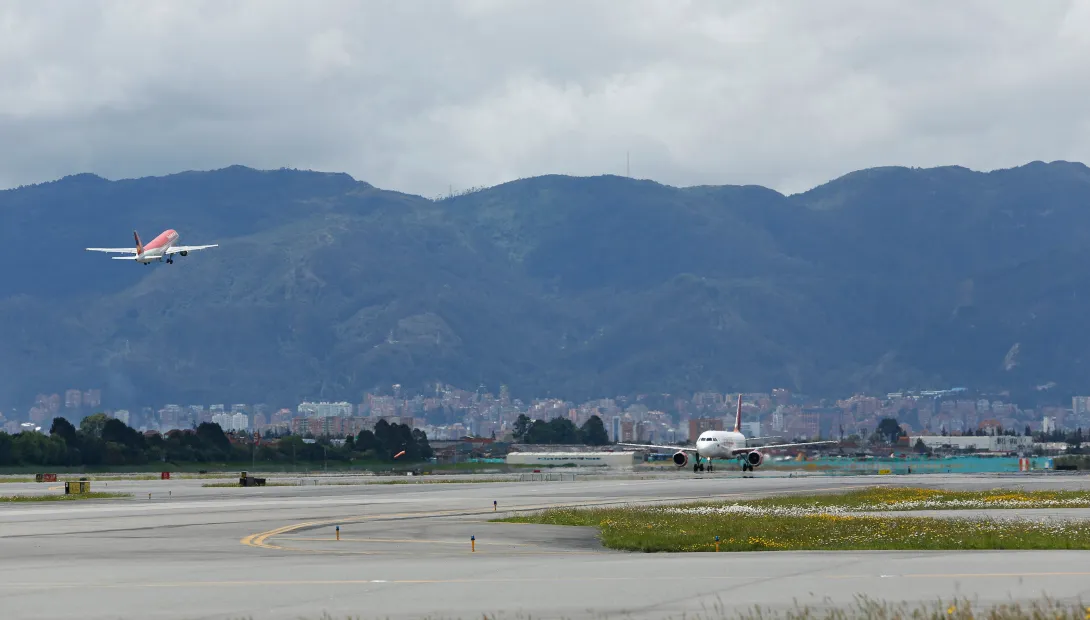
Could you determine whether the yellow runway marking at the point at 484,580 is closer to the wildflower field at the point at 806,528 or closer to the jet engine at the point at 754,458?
the wildflower field at the point at 806,528

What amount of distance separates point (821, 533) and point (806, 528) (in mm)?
3110

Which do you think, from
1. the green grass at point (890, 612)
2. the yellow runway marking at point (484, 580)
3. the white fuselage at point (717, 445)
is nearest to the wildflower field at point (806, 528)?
the yellow runway marking at point (484, 580)

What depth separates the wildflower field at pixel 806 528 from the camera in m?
44.0

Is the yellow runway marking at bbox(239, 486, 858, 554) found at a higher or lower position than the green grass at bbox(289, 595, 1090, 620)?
lower

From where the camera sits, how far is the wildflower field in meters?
44.0

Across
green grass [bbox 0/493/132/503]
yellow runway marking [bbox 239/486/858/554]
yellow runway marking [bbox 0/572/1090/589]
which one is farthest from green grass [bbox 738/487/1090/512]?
green grass [bbox 0/493/132/503]

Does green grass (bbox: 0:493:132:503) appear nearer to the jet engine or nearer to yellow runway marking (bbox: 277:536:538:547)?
yellow runway marking (bbox: 277:536:538:547)

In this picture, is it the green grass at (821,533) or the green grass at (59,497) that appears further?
the green grass at (59,497)

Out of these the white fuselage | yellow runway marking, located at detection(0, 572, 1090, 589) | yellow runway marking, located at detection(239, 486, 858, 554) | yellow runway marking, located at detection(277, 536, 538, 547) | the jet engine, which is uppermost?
the white fuselage

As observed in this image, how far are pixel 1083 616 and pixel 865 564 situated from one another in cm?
1058

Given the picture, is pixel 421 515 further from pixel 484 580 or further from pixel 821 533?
pixel 484 580

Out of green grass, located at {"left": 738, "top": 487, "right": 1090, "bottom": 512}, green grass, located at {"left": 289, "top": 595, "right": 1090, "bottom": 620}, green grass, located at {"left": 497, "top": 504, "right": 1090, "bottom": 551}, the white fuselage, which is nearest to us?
green grass, located at {"left": 289, "top": 595, "right": 1090, "bottom": 620}

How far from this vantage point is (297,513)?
73500mm

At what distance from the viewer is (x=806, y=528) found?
5138 centimetres
